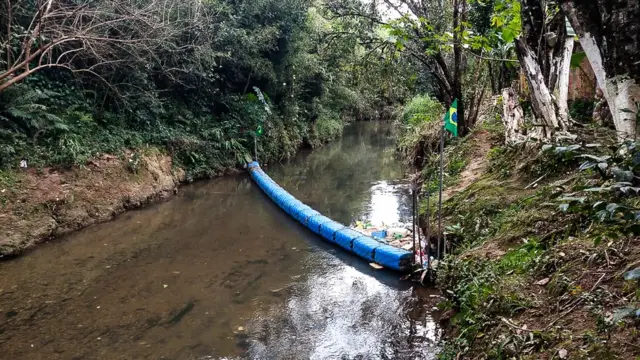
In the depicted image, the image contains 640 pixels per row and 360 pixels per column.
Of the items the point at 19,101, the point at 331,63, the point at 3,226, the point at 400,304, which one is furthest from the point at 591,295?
the point at 331,63

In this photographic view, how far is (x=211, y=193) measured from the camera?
1174 centimetres

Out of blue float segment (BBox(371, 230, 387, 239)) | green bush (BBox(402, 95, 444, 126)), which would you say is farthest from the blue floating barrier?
green bush (BBox(402, 95, 444, 126))

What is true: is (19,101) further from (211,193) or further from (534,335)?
(534,335)

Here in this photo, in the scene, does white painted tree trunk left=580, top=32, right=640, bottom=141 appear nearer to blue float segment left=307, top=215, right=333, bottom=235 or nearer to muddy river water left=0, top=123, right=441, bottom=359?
muddy river water left=0, top=123, right=441, bottom=359

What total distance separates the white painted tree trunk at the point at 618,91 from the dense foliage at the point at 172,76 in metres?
7.47

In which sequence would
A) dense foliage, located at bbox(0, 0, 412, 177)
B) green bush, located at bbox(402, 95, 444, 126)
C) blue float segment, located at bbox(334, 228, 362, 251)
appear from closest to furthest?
blue float segment, located at bbox(334, 228, 362, 251) → dense foliage, located at bbox(0, 0, 412, 177) → green bush, located at bbox(402, 95, 444, 126)

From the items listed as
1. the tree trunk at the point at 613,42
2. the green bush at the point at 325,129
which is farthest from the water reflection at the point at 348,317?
the green bush at the point at 325,129

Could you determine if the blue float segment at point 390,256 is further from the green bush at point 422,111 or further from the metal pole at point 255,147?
the metal pole at point 255,147

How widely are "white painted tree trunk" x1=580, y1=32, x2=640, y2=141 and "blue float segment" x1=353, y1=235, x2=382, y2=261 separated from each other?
14.7 feet

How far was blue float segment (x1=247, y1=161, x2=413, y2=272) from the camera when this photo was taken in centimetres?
652

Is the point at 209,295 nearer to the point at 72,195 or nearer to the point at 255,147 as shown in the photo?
the point at 72,195

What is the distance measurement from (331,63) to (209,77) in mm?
6674

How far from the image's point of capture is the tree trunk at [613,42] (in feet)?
7.30

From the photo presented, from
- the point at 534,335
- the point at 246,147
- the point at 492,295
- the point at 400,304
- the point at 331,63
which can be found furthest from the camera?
the point at 331,63
